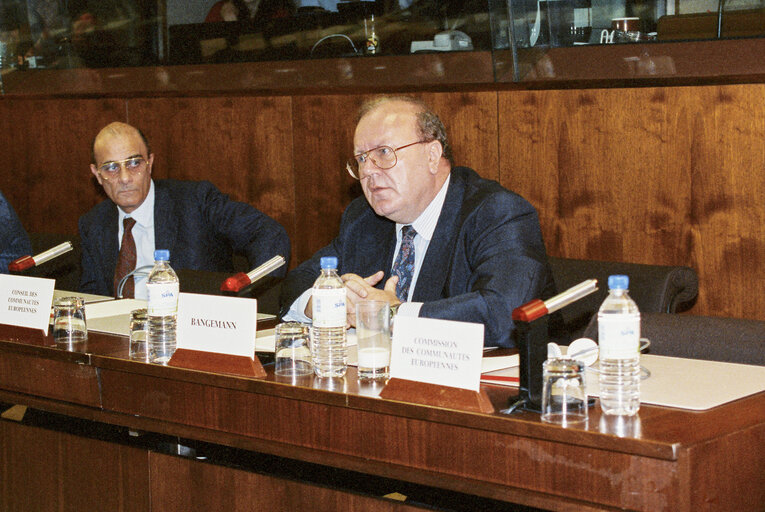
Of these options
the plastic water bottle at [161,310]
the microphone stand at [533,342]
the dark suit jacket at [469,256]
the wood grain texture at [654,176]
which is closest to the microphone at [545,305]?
the microphone stand at [533,342]

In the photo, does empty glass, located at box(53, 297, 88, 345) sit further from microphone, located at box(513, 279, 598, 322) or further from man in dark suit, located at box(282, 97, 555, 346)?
microphone, located at box(513, 279, 598, 322)

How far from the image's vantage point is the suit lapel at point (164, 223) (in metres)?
3.90

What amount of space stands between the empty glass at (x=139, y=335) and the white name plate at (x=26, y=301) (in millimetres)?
232

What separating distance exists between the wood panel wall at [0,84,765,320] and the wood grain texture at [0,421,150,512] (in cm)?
210

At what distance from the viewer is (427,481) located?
63.9 inches

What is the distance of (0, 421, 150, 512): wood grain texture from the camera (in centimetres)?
214

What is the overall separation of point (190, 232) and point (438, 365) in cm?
248

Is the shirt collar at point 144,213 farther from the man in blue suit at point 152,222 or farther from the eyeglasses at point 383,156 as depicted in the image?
the eyeglasses at point 383,156

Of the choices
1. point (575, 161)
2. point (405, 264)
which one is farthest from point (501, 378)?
point (575, 161)

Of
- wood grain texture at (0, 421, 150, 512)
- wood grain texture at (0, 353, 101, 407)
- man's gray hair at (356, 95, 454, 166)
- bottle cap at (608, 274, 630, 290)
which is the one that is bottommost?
wood grain texture at (0, 421, 150, 512)

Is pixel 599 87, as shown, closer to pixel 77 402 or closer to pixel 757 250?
pixel 757 250

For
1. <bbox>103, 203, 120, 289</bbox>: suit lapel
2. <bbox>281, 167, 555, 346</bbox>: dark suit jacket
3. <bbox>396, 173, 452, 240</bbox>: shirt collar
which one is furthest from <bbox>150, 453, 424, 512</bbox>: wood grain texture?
<bbox>103, 203, 120, 289</bbox>: suit lapel

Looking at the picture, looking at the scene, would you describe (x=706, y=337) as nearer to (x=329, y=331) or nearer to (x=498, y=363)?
(x=498, y=363)

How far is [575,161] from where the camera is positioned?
3682 mm
